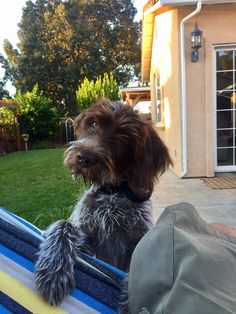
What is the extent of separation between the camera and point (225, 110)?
28.8 ft

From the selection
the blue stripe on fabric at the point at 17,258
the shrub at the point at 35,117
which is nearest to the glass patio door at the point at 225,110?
the blue stripe on fabric at the point at 17,258

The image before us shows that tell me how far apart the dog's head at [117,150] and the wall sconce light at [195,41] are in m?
6.11

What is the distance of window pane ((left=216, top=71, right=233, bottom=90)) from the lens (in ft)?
28.3

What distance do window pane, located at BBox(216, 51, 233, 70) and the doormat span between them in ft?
8.12

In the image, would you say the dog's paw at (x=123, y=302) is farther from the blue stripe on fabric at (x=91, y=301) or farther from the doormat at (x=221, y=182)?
the doormat at (x=221, y=182)

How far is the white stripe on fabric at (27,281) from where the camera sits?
1244 mm

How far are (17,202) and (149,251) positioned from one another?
6.35 m

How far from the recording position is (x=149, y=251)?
3.77 ft

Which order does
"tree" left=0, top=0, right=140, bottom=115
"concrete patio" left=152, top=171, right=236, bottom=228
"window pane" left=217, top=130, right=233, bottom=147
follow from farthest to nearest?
"tree" left=0, top=0, right=140, bottom=115
"window pane" left=217, top=130, right=233, bottom=147
"concrete patio" left=152, top=171, right=236, bottom=228

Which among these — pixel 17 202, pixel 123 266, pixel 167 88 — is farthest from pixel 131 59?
pixel 123 266

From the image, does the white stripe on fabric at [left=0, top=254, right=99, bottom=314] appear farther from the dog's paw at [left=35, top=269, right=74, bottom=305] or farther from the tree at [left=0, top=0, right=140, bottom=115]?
the tree at [left=0, top=0, right=140, bottom=115]

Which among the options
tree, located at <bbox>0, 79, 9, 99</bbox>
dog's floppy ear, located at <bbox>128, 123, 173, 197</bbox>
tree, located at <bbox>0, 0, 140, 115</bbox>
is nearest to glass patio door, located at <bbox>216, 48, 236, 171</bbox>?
dog's floppy ear, located at <bbox>128, 123, 173, 197</bbox>

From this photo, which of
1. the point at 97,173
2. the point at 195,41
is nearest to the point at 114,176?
the point at 97,173

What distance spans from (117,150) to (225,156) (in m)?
7.01
